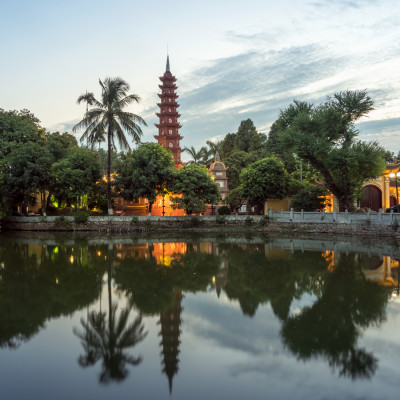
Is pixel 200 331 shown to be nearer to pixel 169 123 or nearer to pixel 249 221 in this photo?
pixel 249 221

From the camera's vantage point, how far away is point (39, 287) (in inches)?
407

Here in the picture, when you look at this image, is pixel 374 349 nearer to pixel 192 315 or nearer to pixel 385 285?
pixel 192 315

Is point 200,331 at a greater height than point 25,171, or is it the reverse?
point 25,171

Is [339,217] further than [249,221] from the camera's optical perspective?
No

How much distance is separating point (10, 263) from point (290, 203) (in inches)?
934

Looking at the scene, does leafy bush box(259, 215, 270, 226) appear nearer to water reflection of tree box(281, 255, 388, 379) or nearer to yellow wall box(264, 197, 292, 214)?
yellow wall box(264, 197, 292, 214)

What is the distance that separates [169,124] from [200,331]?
37.4m

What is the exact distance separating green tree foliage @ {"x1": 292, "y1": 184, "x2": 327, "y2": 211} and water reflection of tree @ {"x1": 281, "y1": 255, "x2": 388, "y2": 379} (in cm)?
1928

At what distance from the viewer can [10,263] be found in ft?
47.3

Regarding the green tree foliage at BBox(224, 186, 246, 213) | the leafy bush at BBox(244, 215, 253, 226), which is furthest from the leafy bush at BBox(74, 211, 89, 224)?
the leafy bush at BBox(244, 215, 253, 226)

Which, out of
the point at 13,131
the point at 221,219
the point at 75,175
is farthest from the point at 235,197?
the point at 13,131

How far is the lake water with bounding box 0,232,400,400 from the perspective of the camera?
16.6 ft

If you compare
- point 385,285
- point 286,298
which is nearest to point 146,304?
point 286,298

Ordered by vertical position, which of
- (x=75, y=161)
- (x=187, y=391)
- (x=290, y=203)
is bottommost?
(x=187, y=391)
